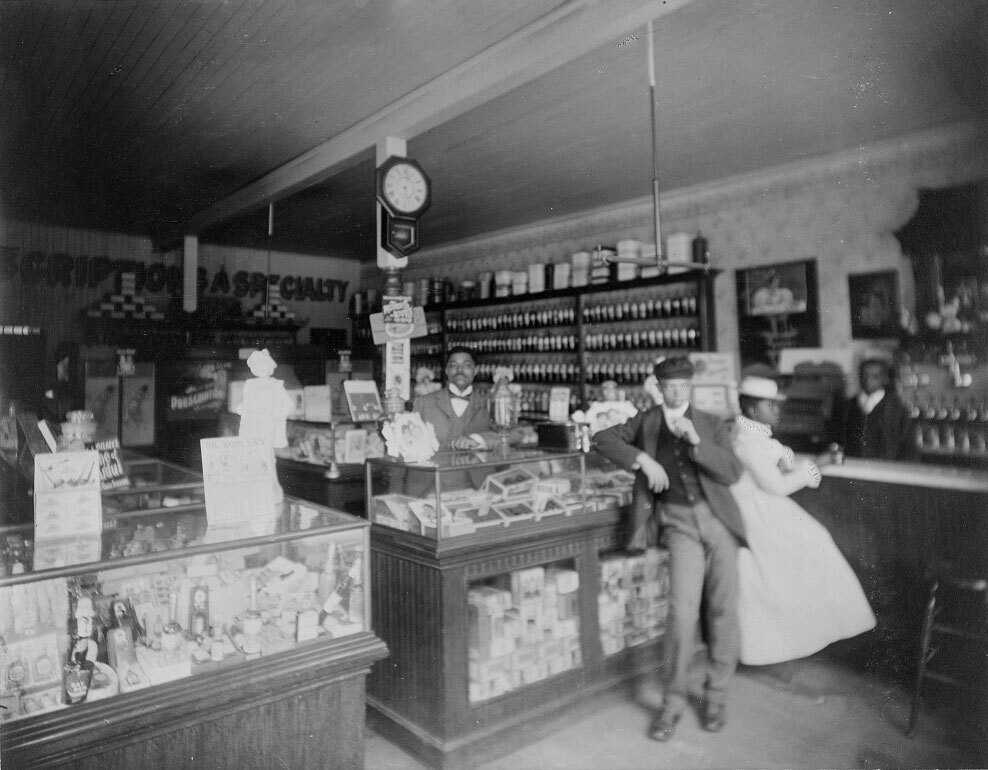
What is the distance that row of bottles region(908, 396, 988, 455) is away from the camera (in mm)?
4750

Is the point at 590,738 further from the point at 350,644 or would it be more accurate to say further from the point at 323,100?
the point at 323,100

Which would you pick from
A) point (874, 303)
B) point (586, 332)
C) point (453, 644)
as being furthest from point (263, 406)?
point (586, 332)

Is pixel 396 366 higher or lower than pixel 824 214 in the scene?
lower

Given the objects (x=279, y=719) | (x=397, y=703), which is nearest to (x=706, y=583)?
(x=397, y=703)

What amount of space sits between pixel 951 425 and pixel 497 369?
130 inches

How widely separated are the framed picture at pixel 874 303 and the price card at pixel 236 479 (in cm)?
490

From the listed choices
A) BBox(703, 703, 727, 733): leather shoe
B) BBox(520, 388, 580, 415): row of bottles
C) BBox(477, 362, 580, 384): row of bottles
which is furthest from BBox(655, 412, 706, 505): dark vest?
BBox(520, 388, 580, 415): row of bottles

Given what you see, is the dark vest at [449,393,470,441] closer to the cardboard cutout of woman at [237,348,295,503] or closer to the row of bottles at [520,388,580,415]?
the cardboard cutout of woman at [237,348,295,503]

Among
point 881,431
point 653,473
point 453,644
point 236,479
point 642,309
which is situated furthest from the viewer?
point 642,309

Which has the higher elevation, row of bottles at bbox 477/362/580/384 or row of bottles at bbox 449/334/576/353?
row of bottles at bbox 449/334/576/353

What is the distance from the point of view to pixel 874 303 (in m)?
5.43

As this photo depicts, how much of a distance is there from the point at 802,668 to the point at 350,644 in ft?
9.25

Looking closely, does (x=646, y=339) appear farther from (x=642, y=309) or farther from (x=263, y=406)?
(x=263, y=406)

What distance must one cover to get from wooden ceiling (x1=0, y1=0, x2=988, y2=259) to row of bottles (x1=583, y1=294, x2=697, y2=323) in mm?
1101
